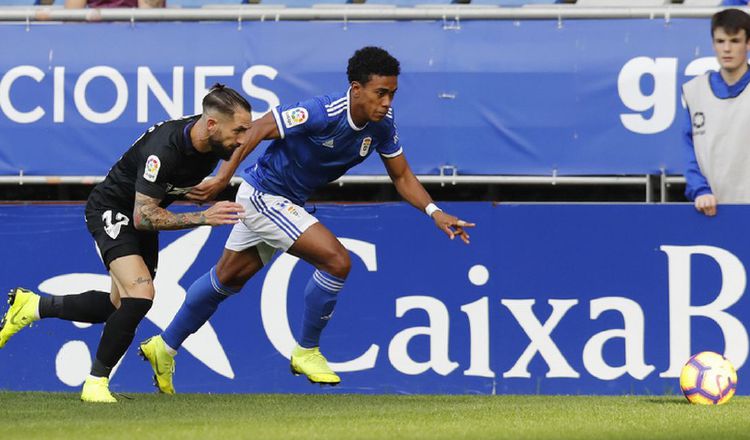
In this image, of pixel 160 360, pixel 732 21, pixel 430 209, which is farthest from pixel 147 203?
pixel 732 21

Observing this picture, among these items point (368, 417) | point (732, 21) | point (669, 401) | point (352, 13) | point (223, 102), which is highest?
point (352, 13)

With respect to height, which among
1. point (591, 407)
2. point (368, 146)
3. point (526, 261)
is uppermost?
point (368, 146)

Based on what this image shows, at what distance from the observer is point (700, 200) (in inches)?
382

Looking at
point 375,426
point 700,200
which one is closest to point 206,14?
point 700,200

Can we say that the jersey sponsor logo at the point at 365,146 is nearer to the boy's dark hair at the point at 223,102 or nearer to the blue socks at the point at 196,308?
the boy's dark hair at the point at 223,102

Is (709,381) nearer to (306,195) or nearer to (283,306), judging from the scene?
(306,195)

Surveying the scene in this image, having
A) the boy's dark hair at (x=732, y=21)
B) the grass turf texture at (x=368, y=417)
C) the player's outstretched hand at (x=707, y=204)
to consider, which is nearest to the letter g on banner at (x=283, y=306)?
the grass turf texture at (x=368, y=417)

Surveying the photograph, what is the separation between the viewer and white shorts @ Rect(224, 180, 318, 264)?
9.02 metres

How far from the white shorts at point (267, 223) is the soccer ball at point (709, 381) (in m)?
2.43

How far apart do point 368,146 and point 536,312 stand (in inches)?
66.7

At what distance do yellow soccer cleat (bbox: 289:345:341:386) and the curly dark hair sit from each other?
67.8 inches

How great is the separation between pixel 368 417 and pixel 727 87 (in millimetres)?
3637

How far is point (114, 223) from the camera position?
862 centimetres

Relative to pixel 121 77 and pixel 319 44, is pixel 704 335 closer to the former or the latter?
pixel 319 44
